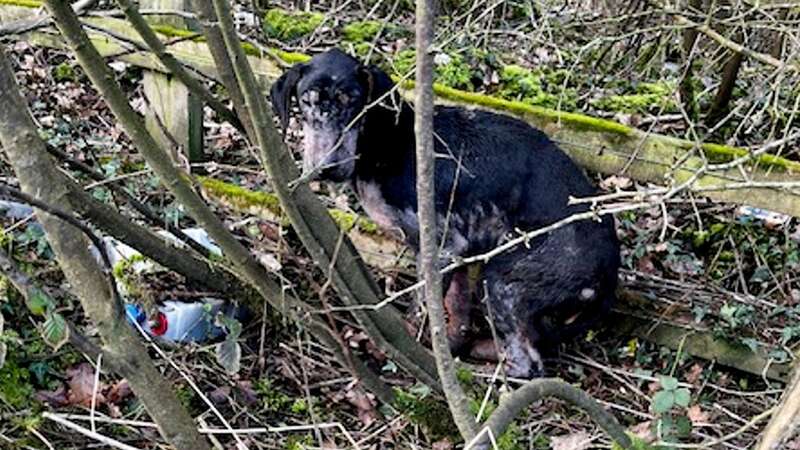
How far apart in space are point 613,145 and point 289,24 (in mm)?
3600

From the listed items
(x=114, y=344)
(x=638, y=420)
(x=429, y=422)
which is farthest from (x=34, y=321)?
(x=638, y=420)

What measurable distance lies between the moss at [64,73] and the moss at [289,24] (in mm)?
1421

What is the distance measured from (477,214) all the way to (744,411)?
1.58m

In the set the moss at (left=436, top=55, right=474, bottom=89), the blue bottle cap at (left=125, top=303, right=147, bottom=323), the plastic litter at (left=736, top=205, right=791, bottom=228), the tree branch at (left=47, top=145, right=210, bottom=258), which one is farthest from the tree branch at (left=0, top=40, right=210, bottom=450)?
the moss at (left=436, top=55, right=474, bottom=89)

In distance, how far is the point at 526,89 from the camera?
7.34 meters

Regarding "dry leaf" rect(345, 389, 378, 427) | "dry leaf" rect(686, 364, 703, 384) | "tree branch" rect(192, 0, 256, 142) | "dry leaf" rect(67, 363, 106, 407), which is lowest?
"dry leaf" rect(686, 364, 703, 384)

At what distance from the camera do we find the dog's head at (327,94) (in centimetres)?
481

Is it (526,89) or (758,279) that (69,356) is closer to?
(758,279)

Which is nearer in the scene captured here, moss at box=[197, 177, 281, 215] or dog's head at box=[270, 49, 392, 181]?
→ dog's head at box=[270, 49, 392, 181]

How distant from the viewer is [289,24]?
7.94m

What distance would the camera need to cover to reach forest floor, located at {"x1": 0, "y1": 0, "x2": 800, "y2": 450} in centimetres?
405

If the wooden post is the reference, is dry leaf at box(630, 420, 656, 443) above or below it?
below

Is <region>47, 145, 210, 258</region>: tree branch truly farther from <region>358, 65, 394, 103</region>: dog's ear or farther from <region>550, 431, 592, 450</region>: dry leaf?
<region>550, 431, 592, 450</region>: dry leaf

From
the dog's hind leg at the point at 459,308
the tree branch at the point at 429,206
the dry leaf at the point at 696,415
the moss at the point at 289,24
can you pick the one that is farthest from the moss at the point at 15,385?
the moss at the point at 289,24
